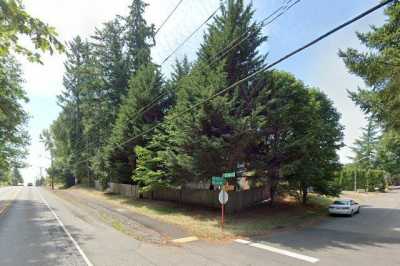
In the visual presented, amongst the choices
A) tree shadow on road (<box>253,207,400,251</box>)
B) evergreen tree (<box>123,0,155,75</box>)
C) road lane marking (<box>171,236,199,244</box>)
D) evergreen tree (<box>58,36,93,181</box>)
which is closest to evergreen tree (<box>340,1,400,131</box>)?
tree shadow on road (<box>253,207,400,251</box>)

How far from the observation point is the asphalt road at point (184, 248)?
1002cm

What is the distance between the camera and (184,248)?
11891 millimetres

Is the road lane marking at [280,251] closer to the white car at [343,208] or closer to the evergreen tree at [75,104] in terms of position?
the white car at [343,208]

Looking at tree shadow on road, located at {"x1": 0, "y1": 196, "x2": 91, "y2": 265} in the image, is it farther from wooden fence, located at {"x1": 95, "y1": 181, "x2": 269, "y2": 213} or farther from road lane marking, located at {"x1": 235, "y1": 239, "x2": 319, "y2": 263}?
wooden fence, located at {"x1": 95, "y1": 181, "x2": 269, "y2": 213}

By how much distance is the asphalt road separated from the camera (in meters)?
10.0

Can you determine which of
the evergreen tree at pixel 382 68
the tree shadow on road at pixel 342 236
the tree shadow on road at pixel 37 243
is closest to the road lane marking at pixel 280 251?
the tree shadow on road at pixel 342 236

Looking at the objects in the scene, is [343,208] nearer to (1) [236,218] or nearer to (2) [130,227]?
(1) [236,218]

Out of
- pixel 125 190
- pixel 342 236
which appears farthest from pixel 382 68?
pixel 125 190

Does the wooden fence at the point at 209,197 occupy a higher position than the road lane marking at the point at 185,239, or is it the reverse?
the wooden fence at the point at 209,197

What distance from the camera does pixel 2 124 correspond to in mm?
29406

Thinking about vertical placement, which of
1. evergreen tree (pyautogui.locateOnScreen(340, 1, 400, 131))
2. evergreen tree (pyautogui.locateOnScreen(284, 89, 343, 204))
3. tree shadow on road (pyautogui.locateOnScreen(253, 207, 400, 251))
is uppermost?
evergreen tree (pyautogui.locateOnScreen(340, 1, 400, 131))

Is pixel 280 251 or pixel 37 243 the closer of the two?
pixel 280 251

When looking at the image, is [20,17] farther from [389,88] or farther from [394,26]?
[394,26]

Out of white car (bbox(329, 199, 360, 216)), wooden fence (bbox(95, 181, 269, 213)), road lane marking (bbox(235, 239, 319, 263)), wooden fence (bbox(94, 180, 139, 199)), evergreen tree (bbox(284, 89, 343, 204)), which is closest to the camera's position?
road lane marking (bbox(235, 239, 319, 263))
